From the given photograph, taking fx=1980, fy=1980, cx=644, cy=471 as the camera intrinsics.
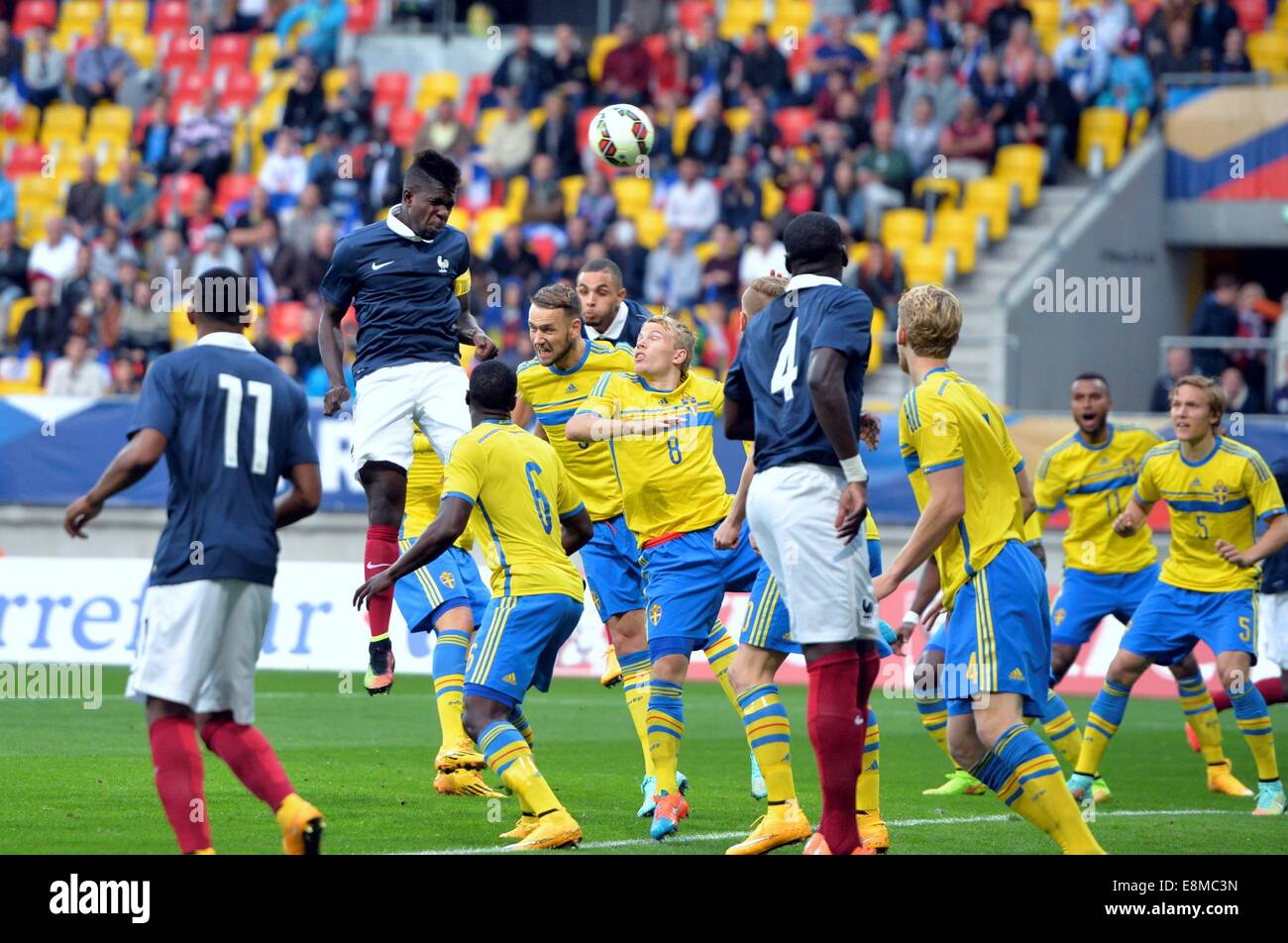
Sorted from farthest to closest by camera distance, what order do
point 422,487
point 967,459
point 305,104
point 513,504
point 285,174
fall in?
point 305,104
point 285,174
point 422,487
point 513,504
point 967,459

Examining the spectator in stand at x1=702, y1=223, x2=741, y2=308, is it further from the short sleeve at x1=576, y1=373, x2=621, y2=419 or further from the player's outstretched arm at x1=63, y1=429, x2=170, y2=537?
the player's outstretched arm at x1=63, y1=429, x2=170, y2=537

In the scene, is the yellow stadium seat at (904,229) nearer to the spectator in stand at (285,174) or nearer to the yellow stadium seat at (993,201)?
the yellow stadium seat at (993,201)

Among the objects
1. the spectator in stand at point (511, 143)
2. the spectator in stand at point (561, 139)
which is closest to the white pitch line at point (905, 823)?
the spectator in stand at point (561, 139)

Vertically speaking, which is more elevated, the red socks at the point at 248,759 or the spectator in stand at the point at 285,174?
the spectator in stand at the point at 285,174

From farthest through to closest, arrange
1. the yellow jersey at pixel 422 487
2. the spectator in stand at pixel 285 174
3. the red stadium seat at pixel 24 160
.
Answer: the red stadium seat at pixel 24 160 < the spectator in stand at pixel 285 174 < the yellow jersey at pixel 422 487

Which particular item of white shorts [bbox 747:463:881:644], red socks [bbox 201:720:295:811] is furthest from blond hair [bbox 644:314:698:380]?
red socks [bbox 201:720:295:811]

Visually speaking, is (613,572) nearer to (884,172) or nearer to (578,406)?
(578,406)

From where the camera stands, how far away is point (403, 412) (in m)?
10.5

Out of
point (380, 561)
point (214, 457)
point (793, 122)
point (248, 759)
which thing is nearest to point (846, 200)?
point (793, 122)

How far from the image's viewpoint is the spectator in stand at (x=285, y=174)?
80.4ft

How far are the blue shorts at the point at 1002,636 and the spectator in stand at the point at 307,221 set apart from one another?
16498mm

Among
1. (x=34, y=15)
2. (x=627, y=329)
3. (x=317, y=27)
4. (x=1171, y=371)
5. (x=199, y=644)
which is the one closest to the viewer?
(x=199, y=644)

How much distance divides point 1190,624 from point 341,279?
504 centimetres
